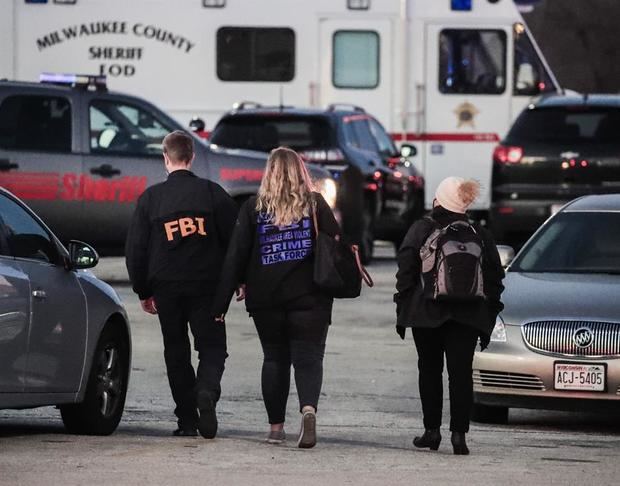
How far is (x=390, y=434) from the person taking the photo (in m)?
11.3

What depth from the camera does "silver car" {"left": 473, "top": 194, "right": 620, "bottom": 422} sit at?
37.2ft

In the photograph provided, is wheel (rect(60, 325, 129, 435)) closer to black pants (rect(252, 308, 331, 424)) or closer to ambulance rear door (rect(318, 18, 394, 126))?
black pants (rect(252, 308, 331, 424))

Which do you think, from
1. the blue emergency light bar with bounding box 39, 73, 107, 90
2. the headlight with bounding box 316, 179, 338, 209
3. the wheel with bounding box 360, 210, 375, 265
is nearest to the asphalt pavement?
the headlight with bounding box 316, 179, 338, 209

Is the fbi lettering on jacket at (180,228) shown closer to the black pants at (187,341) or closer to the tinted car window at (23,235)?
the black pants at (187,341)

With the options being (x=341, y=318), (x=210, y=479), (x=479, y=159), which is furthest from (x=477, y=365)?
(x=479, y=159)

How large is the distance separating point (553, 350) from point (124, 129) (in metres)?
8.73

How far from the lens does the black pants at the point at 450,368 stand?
403 inches

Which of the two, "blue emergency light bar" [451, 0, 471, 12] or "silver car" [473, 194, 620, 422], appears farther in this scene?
"blue emergency light bar" [451, 0, 471, 12]

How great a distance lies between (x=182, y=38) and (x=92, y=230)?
7.04 metres

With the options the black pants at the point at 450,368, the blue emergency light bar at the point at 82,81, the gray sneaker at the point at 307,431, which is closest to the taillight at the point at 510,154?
the blue emergency light bar at the point at 82,81

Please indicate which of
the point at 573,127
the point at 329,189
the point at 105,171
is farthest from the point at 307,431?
the point at 573,127

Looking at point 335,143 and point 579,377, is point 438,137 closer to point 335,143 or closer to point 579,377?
point 335,143

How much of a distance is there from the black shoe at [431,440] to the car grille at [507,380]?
125cm

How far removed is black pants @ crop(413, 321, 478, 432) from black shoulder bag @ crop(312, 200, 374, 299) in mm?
413
